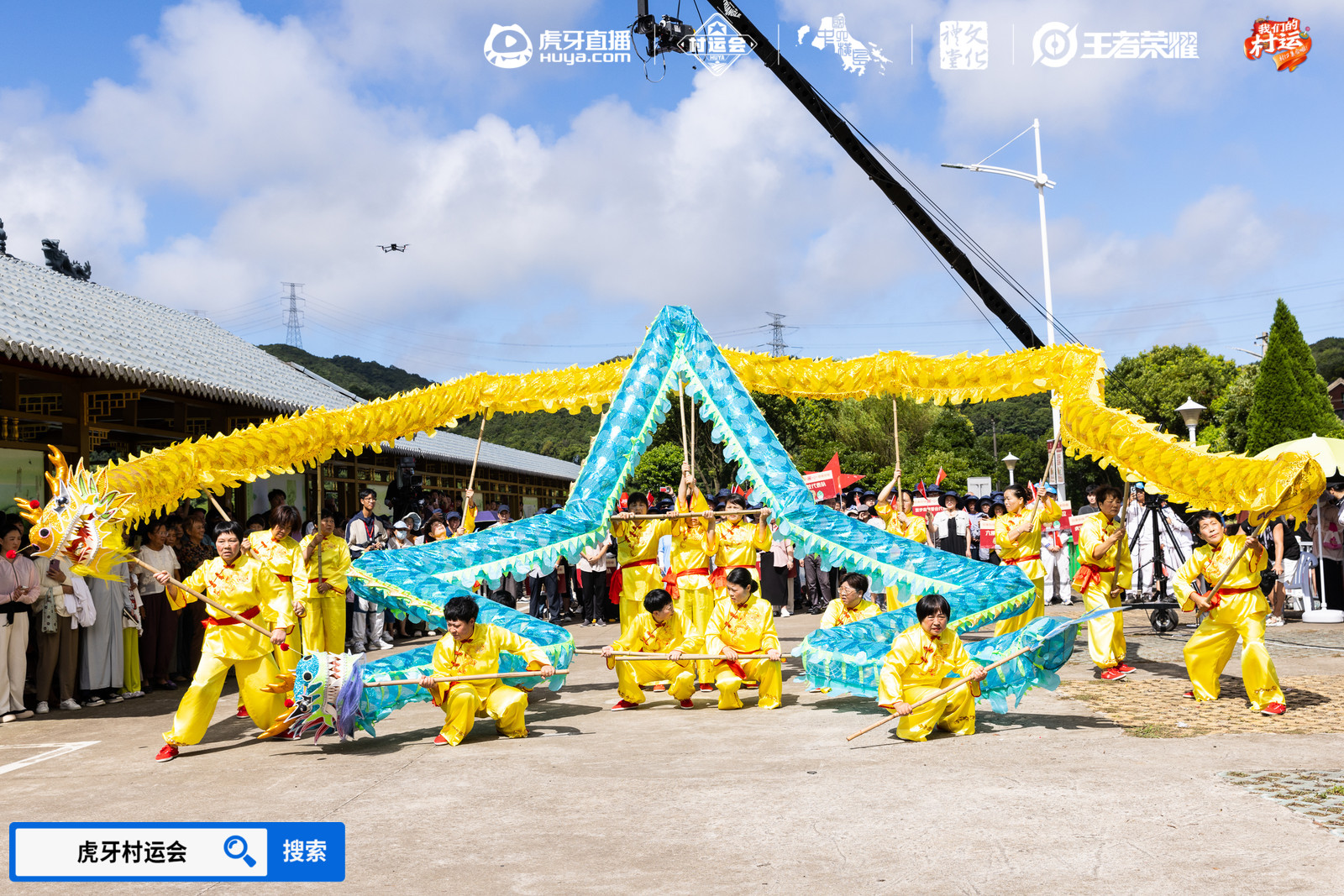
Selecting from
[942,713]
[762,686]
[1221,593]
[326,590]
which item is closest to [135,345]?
[326,590]

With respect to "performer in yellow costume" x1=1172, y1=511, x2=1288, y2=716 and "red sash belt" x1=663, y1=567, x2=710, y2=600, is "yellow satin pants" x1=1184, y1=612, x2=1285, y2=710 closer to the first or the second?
"performer in yellow costume" x1=1172, y1=511, x2=1288, y2=716

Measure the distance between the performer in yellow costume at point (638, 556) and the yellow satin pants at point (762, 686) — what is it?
1.51 m

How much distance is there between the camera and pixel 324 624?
27.6 ft

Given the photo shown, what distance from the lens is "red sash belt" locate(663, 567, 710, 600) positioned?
891 cm

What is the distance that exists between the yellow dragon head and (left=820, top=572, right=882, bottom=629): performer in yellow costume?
485 cm

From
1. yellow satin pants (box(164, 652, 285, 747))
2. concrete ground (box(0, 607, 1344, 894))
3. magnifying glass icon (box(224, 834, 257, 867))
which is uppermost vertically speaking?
yellow satin pants (box(164, 652, 285, 747))

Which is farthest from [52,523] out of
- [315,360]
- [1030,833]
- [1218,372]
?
[315,360]

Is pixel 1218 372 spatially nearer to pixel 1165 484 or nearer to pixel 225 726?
pixel 1165 484

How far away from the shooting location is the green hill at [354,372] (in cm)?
5303

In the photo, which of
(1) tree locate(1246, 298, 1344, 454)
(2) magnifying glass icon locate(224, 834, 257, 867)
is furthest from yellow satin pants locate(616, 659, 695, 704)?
(1) tree locate(1246, 298, 1344, 454)

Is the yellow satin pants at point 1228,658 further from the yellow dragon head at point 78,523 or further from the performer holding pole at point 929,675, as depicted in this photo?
the yellow dragon head at point 78,523

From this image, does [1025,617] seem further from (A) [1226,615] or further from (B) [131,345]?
(B) [131,345]

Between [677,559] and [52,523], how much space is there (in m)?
4.63

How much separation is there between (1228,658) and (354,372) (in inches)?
2237
